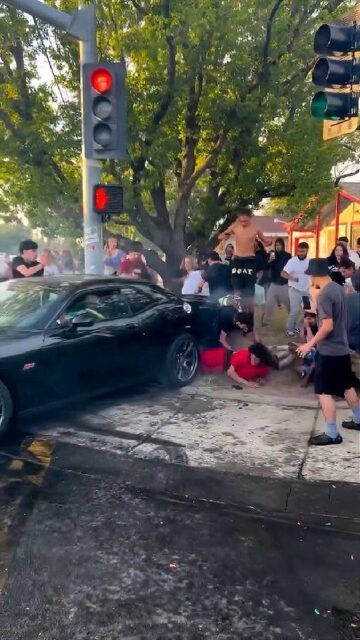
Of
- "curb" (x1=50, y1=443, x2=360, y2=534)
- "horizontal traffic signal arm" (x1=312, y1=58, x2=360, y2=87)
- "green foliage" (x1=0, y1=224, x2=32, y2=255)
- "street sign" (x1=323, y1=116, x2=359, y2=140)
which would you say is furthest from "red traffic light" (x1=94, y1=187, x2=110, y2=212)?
"green foliage" (x1=0, y1=224, x2=32, y2=255)

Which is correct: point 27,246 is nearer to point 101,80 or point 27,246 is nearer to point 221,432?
point 101,80

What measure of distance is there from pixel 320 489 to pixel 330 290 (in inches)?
71.1

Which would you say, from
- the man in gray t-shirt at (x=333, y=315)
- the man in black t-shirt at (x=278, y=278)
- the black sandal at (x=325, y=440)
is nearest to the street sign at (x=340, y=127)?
the man in gray t-shirt at (x=333, y=315)

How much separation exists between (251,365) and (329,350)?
7.60 ft

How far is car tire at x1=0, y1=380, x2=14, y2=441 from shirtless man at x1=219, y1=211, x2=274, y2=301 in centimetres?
446

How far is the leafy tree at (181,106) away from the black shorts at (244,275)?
7.82 feet

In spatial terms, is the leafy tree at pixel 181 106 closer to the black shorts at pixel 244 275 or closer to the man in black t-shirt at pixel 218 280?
the man in black t-shirt at pixel 218 280

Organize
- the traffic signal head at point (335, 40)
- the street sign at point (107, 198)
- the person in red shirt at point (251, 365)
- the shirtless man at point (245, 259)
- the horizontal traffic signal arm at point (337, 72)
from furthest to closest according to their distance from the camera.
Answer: the shirtless man at point (245, 259) → the street sign at point (107, 198) → the person in red shirt at point (251, 365) → the horizontal traffic signal arm at point (337, 72) → the traffic signal head at point (335, 40)

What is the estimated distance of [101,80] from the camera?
730 centimetres

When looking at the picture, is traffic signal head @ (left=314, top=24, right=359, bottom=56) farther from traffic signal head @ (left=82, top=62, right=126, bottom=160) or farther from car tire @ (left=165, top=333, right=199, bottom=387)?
car tire @ (left=165, top=333, right=199, bottom=387)

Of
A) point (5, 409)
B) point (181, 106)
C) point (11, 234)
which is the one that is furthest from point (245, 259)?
point (11, 234)

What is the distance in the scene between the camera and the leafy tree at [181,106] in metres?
9.48

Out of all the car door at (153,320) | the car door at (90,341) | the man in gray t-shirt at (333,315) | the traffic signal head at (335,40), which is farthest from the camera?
the car door at (153,320)

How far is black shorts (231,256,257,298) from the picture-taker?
28.9ft
